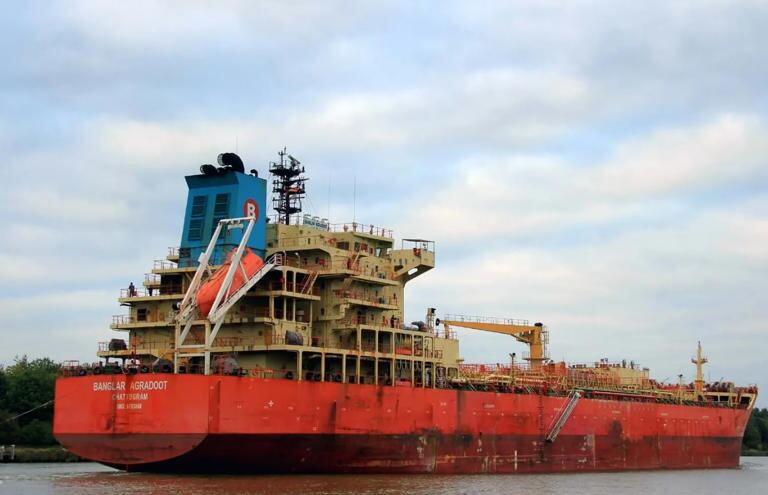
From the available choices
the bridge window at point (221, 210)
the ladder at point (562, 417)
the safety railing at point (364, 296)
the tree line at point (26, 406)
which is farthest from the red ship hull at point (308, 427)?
the tree line at point (26, 406)

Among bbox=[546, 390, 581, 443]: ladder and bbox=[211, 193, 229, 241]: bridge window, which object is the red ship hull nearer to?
bbox=[546, 390, 581, 443]: ladder

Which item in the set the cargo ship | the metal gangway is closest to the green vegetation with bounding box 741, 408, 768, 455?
the cargo ship

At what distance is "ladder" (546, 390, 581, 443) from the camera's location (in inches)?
1843

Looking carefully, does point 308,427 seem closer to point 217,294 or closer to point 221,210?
point 217,294

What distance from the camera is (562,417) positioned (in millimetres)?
47562

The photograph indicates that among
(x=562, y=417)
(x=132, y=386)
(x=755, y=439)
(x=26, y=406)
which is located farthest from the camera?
(x=755, y=439)

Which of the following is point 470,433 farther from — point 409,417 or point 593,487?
point 593,487

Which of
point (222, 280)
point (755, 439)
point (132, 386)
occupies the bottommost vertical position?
point (755, 439)

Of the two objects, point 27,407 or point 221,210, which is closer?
point 221,210

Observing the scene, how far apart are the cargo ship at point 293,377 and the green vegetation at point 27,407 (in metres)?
23.3

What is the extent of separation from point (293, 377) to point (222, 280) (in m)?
4.54

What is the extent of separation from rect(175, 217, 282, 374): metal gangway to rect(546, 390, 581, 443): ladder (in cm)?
1683

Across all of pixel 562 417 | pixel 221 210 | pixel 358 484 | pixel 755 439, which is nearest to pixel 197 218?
pixel 221 210

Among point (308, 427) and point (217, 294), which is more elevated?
point (217, 294)
